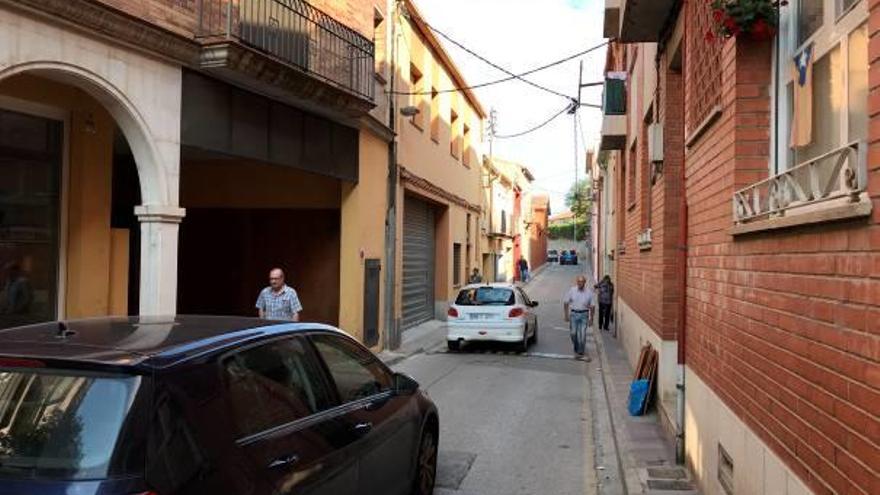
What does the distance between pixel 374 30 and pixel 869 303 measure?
541 inches

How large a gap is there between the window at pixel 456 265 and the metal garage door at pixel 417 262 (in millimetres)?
2220

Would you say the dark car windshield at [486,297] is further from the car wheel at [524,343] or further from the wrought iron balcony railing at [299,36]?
the wrought iron balcony railing at [299,36]

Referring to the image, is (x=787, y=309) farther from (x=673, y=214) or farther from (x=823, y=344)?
(x=673, y=214)

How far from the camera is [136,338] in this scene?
3627 mm

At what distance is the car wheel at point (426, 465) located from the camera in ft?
18.6

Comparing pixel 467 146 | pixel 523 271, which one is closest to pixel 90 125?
pixel 467 146

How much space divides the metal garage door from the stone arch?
35.5 ft

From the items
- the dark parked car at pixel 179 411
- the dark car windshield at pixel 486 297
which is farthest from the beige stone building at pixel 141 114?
the dark parked car at pixel 179 411

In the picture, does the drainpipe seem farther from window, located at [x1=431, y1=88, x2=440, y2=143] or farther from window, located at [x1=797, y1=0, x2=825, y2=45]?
window, located at [x1=797, y1=0, x2=825, y2=45]

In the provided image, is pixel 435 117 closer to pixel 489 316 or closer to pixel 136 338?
pixel 489 316

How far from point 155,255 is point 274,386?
5.70 meters

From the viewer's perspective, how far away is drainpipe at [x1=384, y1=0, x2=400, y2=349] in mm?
16016

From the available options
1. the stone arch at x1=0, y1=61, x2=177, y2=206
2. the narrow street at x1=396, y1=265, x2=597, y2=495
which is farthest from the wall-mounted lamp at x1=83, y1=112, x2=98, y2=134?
the narrow street at x1=396, y1=265, x2=597, y2=495

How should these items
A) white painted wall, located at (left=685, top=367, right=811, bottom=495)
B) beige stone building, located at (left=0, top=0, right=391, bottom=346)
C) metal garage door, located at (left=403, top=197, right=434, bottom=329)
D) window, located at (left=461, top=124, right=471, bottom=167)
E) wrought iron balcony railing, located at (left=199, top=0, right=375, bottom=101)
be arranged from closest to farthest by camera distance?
white painted wall, located at (left=685, top=367, right=811, bottom=495), beige stone building, located at (left=0, top=0, right=391, bottom=346), wrought iron balcony railing, located at (left=199, top=0, right=375, bottom=101), metal garage door, located at (left=403, top=197, right=434, bottom=329), window, located at (left=461, top=124, right=471, bottom=167)
